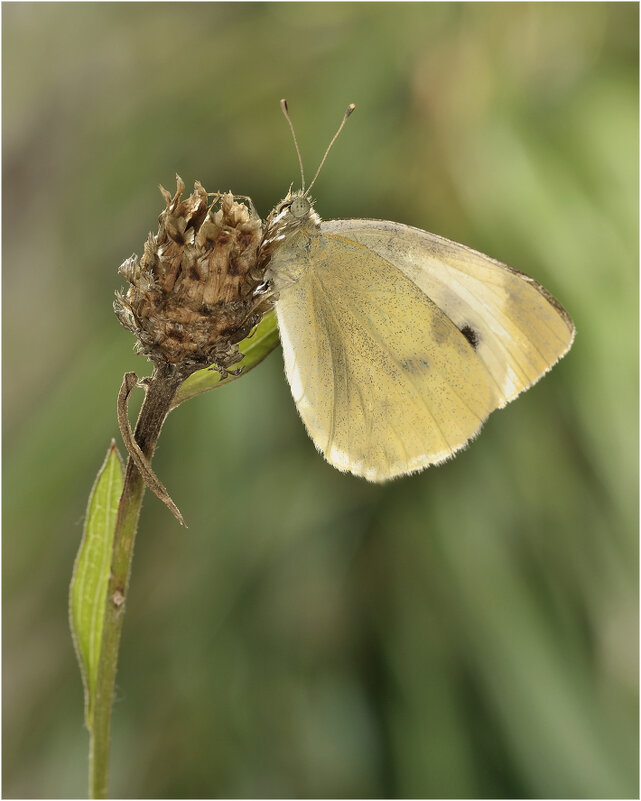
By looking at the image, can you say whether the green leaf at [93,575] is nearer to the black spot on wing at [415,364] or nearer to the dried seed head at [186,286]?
the dried seed head at [186,286]

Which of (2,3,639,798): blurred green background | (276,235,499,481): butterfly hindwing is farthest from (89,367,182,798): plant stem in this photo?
(2,3,639,798): blurred green background

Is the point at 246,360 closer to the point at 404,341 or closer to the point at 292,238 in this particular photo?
the point at 292,238

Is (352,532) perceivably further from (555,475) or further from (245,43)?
(245,43)

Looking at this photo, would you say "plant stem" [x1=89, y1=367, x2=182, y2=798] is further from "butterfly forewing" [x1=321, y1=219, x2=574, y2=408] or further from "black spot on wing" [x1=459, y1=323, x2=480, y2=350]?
"black spot on wing" [x1=459, y1=323, x2=480, y2=350]

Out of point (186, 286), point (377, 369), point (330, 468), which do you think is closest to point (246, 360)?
point (186, 286)

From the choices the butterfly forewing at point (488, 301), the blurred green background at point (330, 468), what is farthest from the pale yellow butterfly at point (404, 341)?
the blurred green background at point (330, 468)
